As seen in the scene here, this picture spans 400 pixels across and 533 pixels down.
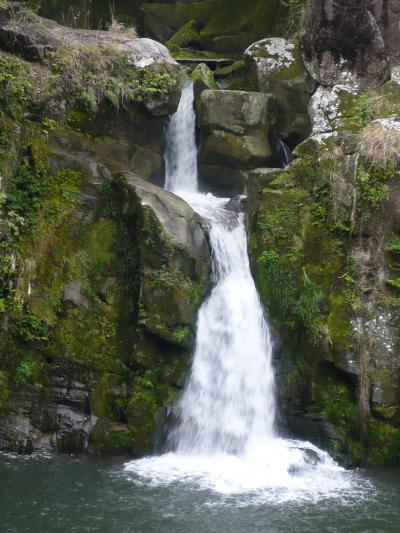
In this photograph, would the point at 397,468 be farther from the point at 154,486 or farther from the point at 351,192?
the point at 351,192

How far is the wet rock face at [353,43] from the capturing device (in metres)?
11.9

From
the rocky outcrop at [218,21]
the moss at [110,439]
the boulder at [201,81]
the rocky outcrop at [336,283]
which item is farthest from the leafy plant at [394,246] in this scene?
the rocky outcrop at [218,21]

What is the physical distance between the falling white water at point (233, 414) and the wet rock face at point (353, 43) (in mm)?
3774

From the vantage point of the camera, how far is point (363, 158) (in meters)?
9.96

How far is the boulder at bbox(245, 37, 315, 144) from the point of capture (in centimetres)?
1448

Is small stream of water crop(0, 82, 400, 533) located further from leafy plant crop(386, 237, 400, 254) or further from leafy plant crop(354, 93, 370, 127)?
leafy plant crop(354, 93, 370, 127)

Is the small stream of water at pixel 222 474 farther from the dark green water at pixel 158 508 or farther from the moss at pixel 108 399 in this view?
the moss at pixel 108 399

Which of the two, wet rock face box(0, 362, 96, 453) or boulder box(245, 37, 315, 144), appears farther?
boulder box(245, 37, 315, 144)

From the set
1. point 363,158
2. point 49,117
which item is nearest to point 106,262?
point 49,117

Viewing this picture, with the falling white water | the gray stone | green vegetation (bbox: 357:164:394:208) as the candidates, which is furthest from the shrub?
the gray stone

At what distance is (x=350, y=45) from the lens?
12039 millimetres

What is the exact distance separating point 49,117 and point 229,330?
528 cm

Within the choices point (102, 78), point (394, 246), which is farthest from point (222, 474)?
point (102, 78)

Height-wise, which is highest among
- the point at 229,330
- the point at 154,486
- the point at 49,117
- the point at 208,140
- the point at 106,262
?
the point at 208,140
